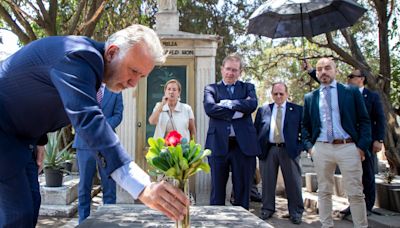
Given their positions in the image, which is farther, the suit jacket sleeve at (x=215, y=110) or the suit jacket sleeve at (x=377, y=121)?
the suit jacket sleeve at (x=377, y=121)

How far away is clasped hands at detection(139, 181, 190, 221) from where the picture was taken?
4.95ft

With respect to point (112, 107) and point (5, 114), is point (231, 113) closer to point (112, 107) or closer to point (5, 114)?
point (112, 107)

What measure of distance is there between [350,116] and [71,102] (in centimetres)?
376

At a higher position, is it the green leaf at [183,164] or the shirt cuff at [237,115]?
the shirt cuff at [237,115]

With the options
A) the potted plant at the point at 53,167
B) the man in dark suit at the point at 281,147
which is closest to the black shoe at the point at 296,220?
the man in dark suit at the point at 281,147

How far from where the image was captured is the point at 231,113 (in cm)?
512

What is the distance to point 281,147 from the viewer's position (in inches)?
227

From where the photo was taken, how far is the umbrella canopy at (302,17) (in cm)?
544

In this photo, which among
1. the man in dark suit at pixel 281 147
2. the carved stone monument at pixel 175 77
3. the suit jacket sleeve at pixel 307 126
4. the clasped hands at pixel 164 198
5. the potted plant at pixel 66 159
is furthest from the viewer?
the carved stone monument at pixel 175 77

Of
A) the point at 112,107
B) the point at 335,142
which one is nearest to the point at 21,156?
the point at 112,107

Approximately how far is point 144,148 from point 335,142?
3.41 meters

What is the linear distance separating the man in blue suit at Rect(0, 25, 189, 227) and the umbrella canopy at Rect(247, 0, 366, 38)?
383cm

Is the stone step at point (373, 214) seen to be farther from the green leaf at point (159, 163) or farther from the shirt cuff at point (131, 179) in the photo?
the shirt cuff at point (131, 179)

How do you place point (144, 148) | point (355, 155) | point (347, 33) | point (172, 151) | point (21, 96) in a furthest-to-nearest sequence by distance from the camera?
point (347, 33) → point (144, 148) → point (355, 155) → point (21, 96) → point (172, 151)
